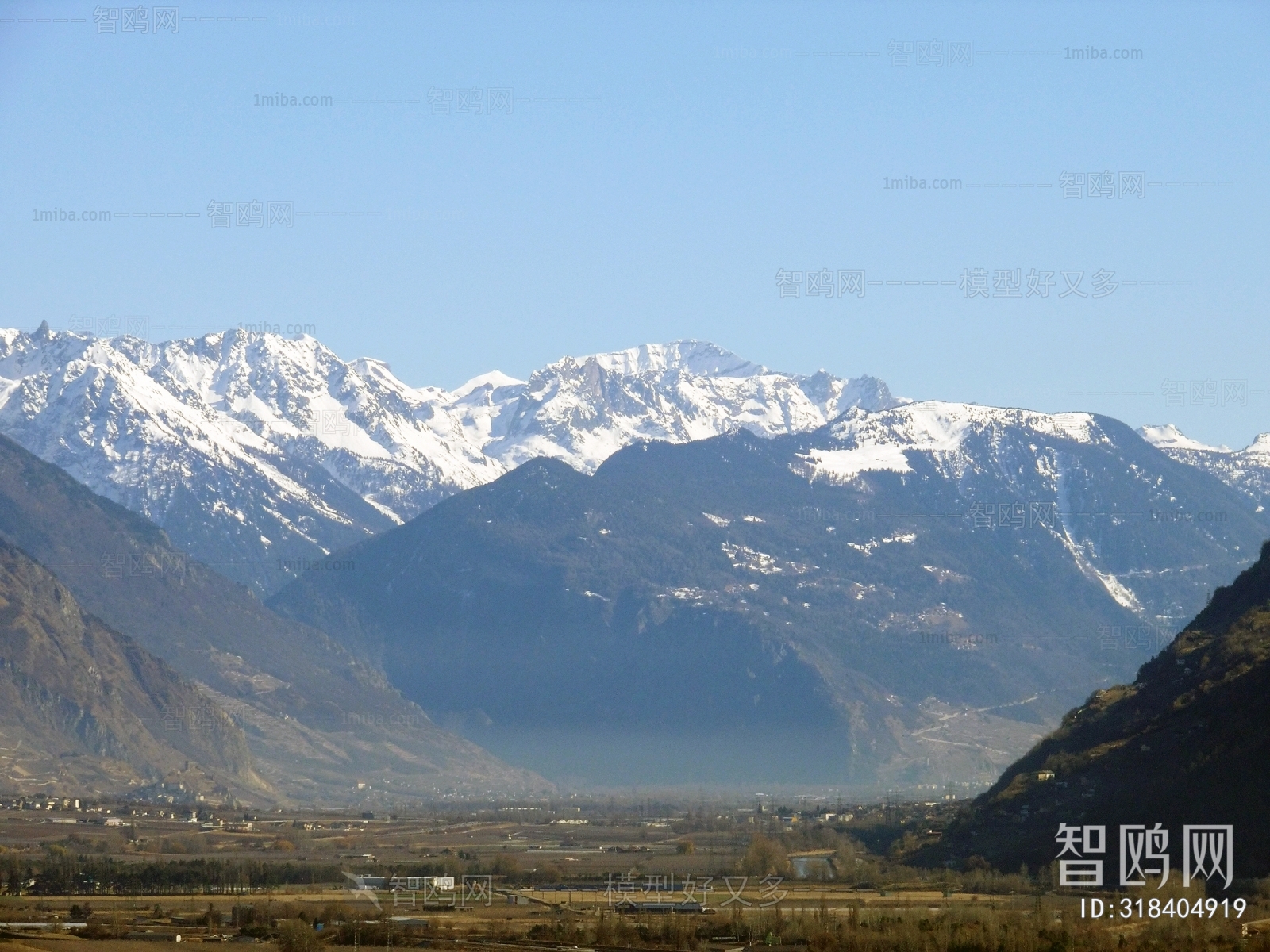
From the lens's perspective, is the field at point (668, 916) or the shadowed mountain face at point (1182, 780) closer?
the field at point (668, 916)

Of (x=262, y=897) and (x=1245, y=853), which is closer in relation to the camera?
(x=1245, y=853)

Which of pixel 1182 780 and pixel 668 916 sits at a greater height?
pixel 1182 780

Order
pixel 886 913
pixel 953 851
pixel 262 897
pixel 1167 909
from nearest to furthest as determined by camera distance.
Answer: pixel 1167 909 < pixel 886 913 < pixel 262 897 < pixel 953 851

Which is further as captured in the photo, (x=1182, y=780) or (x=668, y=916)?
(x=1182, y=780)

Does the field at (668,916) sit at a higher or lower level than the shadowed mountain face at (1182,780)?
lower

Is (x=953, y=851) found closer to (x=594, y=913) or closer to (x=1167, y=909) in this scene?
(x=594, y=913)

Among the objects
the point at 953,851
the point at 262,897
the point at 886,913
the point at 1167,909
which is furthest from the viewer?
the point at 953,851

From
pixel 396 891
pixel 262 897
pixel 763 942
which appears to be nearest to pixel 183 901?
pixel 262 897

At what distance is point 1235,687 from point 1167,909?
55618 mm

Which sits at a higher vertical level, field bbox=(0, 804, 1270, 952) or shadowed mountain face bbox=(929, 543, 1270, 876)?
shadowed mountain face bbox=(929, 543, 1270, 876)

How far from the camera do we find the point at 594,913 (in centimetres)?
15962

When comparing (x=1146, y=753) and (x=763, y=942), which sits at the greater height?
(x=1146, y=753)

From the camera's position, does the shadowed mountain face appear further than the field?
Yes

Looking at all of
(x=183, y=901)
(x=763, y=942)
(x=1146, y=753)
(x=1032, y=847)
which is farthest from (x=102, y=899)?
(x=1146, y=753)
